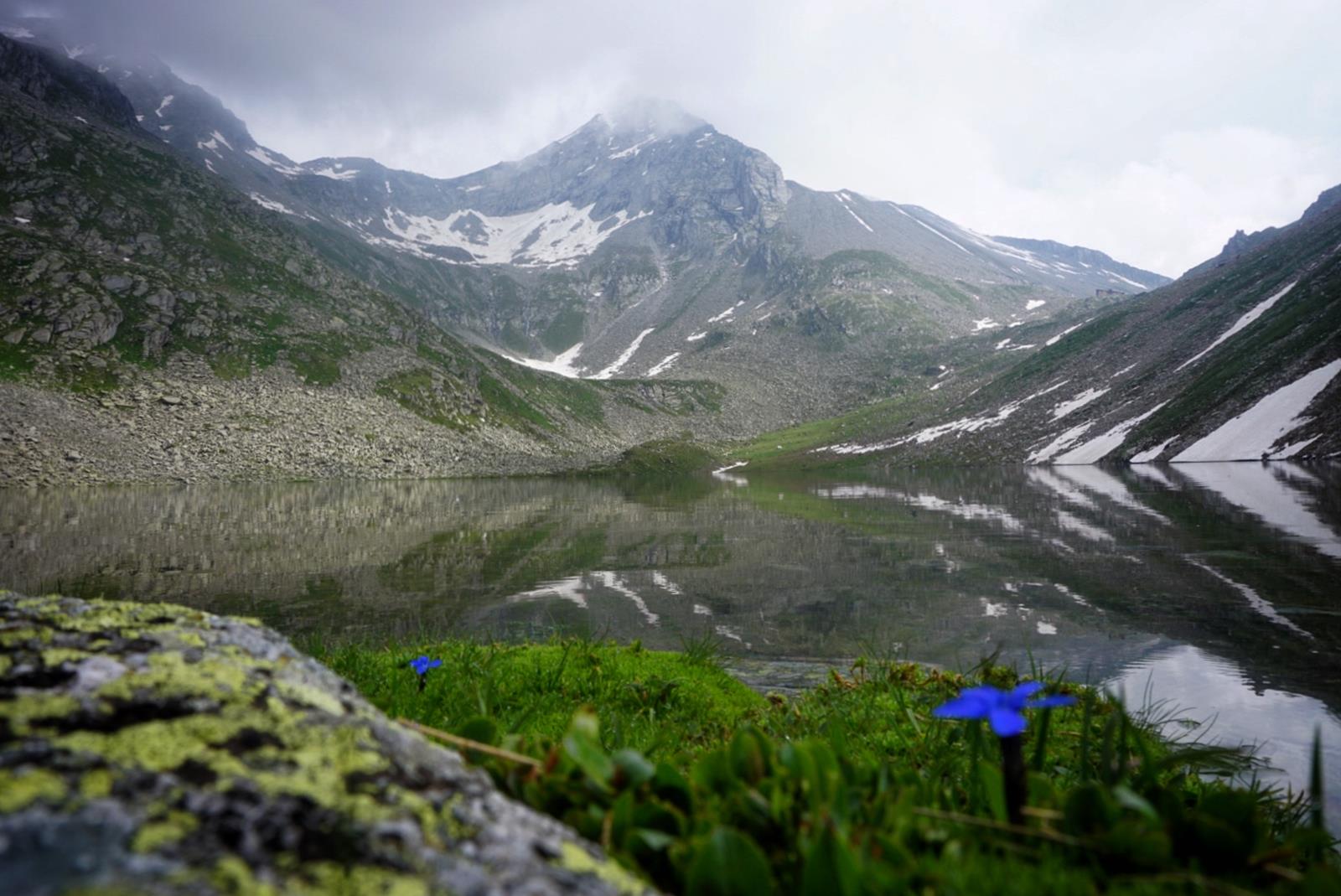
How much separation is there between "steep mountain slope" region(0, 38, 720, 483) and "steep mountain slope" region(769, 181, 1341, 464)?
210 ft

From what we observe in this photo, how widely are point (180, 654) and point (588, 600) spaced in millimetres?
13933

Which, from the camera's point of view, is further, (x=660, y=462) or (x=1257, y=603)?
(x=660, y=462)

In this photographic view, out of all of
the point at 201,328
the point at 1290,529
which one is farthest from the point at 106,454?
the point at 1290,529

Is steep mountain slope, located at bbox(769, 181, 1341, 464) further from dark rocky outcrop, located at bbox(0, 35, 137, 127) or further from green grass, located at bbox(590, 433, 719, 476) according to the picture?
dark rocky outcrop, located at bbox(0, 35, 137, 127)

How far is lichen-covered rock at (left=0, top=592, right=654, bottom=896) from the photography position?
1.17 metres

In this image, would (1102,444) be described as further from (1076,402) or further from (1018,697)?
(1018,697)

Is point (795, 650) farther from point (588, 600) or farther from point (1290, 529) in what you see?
point (1290, 529)

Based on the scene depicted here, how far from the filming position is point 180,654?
1952 millimetres

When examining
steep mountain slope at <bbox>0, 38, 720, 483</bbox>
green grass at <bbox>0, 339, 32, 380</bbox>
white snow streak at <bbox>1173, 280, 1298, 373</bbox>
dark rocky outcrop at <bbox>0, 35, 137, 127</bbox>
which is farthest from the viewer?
dark rocky outcrop at <bbox>0, 35, 137, 127</bbox>

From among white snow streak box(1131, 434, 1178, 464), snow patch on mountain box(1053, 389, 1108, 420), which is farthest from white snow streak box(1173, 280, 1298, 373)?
white snow streak box(1131, 434, 1178, 464)

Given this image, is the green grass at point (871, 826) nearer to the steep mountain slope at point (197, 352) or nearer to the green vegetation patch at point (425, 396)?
the steep mountain slope at point (197, 352)

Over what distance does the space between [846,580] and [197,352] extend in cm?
11269

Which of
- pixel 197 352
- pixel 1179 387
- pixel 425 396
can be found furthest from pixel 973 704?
pixel 425 396

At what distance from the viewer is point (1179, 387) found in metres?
92.1
